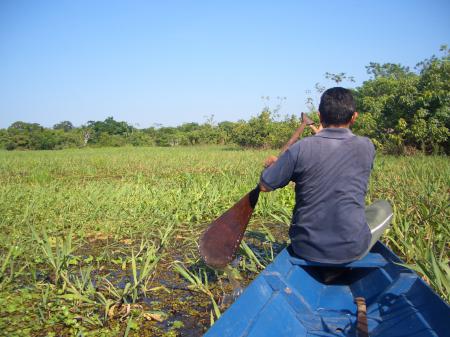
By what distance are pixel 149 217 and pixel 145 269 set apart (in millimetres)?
2019

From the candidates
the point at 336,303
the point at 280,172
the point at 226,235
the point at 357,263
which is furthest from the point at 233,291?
the point at 280,172

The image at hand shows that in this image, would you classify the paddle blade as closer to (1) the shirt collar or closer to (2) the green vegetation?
(2) the green vegetation

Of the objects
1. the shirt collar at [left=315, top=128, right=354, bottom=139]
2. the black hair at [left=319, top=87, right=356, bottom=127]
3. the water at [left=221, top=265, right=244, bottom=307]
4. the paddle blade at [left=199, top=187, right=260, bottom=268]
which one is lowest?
→ the water at [left=221, top=265, right=244, bottom=307]

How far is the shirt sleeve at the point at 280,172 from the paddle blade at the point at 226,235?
10.7 inches

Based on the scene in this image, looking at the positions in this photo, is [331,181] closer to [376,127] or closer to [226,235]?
[226,235]

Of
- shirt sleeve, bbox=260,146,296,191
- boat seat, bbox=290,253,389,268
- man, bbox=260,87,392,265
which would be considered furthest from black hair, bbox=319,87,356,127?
boat seat, bbox=290,253,389,268

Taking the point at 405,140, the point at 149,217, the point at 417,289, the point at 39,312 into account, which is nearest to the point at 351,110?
Answer: the point at 417,289

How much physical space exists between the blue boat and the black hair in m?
0.86

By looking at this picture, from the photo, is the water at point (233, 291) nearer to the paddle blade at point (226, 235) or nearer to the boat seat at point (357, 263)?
the paddle blade at point (226, 235)

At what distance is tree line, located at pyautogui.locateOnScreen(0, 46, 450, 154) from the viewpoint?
10.8 metres

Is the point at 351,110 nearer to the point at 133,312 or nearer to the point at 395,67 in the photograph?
the point at 133,312

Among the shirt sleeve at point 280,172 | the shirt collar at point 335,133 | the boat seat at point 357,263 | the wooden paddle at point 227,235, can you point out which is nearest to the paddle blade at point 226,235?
the wooden paddle at point 227,235

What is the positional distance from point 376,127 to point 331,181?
11.7 meters

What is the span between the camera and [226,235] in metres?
2.50
